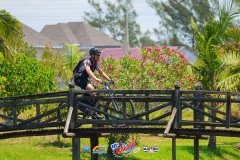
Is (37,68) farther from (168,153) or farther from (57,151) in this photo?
(168,153)

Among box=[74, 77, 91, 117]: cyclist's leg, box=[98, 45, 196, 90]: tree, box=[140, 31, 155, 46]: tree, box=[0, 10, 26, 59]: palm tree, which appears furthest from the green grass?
box=[140, 31, 155, 46]: tree

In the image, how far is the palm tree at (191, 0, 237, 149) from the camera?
26.5 meters

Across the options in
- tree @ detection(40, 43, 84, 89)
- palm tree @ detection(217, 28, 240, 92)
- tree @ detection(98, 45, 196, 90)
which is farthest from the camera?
tree @ detection(40, 43, 84, 89)

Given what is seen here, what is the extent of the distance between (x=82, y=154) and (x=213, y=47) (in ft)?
20.8

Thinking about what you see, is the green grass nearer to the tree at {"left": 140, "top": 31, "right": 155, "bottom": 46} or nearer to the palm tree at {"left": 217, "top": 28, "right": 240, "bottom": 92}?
the palm tree at {"left": 217, "top": 28, "right": 240, "bottom": 92}

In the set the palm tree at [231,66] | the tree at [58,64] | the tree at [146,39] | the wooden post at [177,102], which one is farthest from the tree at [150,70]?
the tree at [146,39]

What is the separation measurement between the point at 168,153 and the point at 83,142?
3550 millimetres

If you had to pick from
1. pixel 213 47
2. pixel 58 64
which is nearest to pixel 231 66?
pixel 213 47

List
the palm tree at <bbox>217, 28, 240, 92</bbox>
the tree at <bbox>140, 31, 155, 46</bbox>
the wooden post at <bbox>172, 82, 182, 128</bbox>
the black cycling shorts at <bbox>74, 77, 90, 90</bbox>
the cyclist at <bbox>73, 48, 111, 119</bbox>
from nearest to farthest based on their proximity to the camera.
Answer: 1. the wooden post at <bbox>172, 82, 182, 128</bbox>
2. the cyclist at <bbox>73, 48, 111, 119</bbox>
3. the black cycling shorts at <bbox>74, 77, 90, 90</bbox>
4. the palm tree at <bbox>217, 28, 240, 92</bbox>
5. the tree at <bbox>140, 31, 155, 46</bbox>

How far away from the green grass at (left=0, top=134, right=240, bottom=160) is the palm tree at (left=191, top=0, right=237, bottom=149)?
10.2 feet

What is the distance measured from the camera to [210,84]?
28.2 meters

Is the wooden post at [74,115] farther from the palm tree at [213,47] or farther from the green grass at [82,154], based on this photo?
the palm tree at [213,47]

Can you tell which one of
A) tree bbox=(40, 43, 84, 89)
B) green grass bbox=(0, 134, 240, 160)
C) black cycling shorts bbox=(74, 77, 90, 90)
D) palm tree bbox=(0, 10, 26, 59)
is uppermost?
palm tree bbox=(0, 10, 26, 59)

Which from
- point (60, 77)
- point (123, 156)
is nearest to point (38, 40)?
point (60, 77)
